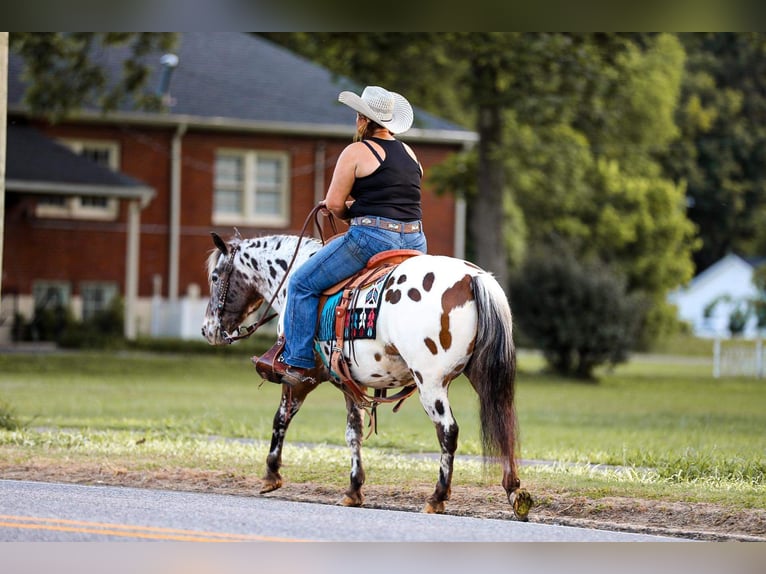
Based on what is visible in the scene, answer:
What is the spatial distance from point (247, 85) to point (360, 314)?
93.1 ft

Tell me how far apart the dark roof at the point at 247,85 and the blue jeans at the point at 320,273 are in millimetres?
24783

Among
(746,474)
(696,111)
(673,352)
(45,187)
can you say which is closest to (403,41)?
(45,187)

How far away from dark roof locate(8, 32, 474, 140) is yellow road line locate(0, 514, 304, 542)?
2671cm

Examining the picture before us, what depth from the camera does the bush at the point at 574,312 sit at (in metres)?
29.8

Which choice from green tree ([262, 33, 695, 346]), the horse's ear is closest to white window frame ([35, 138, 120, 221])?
green tree ([262, 33, 695, 346])

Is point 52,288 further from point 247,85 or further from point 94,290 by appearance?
point 247,85

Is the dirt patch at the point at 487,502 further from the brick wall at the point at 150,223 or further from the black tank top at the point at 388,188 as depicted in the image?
the brick wall at the point at 150,223

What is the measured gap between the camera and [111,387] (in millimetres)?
23828

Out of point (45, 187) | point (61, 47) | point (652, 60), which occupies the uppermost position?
point (652, 60)

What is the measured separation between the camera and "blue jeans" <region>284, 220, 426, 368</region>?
10180 mm

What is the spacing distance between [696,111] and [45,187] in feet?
119

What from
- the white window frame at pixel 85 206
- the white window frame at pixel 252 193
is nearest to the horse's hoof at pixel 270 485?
the white window frame at pixel 85 206

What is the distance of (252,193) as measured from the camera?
1457 inches

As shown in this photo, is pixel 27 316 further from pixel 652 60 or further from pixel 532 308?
pixel 652 60
